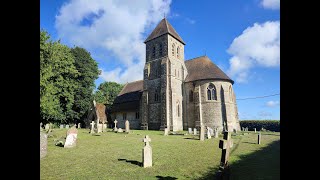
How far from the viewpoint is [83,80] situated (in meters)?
42.2

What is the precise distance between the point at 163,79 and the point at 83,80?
1648cm

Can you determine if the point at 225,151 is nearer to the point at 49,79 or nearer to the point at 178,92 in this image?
the point at 49,79

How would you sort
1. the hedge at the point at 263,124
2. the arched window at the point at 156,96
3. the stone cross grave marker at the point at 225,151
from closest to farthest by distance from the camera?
the stone cross grave marker at the point at 225,151
the arched window at the point at 156,96
the hedge at the point at 263,124

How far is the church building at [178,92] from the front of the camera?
3288cm

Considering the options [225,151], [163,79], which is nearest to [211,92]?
[163,79]

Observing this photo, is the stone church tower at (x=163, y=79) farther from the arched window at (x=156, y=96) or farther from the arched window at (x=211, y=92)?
the arched window at (x=211, y=92)

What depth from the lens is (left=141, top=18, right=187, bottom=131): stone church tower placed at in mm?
32969

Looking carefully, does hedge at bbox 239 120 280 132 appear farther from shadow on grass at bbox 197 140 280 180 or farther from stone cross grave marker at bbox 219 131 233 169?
stone cross grave marker at bbox 219 131 233 169

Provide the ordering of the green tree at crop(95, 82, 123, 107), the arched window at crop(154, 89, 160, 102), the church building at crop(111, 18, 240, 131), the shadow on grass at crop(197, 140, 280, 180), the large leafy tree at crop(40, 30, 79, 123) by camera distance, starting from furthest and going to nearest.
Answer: the green tree at crop(95, 82, 123, 107) → the arched window at crop(154, 89, 160, 102) → the church building at crop(111, 18, 240, 131) → the large leafy tree at crop(40, 30, 79, 123) → the shadow on grass at crop(197, 140, 280, 180)

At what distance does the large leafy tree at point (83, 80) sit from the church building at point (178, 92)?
914 cm

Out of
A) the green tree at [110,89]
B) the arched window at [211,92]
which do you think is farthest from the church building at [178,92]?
the green tree at [110,89]

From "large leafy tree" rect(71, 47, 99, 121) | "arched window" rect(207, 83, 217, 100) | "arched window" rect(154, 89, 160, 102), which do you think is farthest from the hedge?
"large leafy tree" rect(71, 47, 99, 121)
